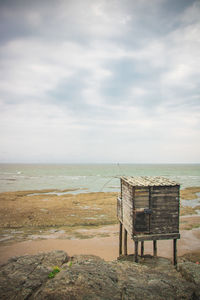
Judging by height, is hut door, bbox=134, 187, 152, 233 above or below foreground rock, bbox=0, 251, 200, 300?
above

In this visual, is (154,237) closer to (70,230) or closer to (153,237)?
(153,237)

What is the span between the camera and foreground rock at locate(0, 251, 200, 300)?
25.8ft

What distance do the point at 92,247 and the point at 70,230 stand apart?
14.8ft

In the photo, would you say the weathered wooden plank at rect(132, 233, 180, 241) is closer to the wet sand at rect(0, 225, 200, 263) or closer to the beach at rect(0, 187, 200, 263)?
the wet sand at rect(0, 225, 200, 263)

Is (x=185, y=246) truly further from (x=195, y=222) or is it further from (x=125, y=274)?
(x=125, y=274)

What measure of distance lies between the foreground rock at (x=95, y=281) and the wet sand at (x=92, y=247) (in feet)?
14.4

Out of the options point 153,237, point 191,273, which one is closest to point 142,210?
point 153,237

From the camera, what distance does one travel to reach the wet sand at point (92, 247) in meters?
14.9

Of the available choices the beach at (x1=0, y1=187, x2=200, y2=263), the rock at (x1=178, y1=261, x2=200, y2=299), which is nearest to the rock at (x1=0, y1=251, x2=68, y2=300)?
the beach at (x1=0, y1=187, x2=200, y2=263)

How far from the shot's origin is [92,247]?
1590 cm

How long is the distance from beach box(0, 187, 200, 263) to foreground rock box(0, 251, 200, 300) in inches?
179

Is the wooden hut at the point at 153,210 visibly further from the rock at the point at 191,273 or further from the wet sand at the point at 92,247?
the wet sand at the point at 92,247

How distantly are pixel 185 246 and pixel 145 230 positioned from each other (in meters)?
7.84

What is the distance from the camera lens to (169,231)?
37.2 ft
